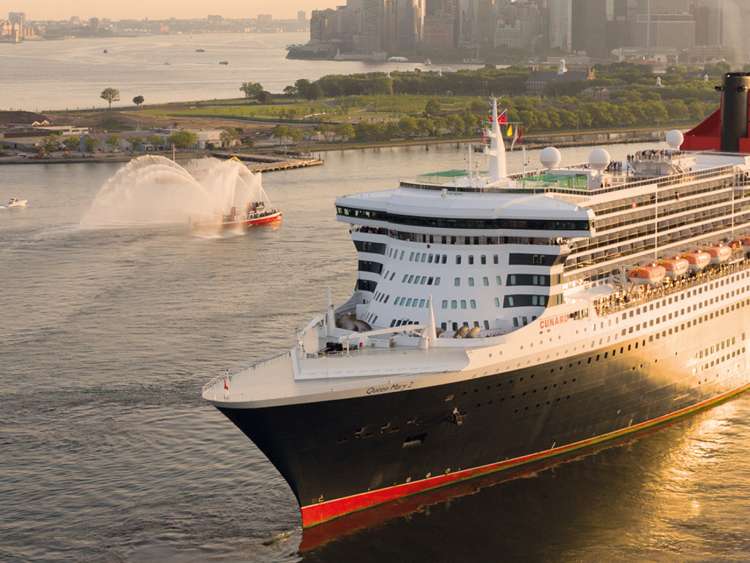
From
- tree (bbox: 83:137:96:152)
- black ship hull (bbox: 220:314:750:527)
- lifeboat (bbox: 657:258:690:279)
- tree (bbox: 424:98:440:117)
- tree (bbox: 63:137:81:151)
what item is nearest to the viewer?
black ship hull (bbox: 220:314:750:527)

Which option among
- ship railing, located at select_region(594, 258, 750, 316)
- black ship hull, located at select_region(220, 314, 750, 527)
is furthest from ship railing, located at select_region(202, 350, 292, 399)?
ship railing, located at select_region(594, 258, 750, 316)

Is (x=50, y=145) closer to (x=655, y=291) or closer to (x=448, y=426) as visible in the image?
(x=655, y=291)

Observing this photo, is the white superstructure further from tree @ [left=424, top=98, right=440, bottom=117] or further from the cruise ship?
tree @ [left=424, top=98, right=440, bottom=117]

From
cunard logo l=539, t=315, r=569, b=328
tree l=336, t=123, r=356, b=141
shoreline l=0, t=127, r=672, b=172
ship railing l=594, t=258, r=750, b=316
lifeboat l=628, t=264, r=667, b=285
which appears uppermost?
tree l=336, t=123, r=356, b=141

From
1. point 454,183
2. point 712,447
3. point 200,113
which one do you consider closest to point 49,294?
point 454,183

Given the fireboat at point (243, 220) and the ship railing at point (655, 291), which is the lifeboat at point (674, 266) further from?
the fireboat at point (243, 220)

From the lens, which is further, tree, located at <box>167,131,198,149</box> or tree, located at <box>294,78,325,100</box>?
tree, located at <box>294,78,325,100</box>

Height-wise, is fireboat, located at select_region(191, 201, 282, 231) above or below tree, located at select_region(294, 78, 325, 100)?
below
